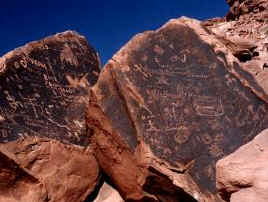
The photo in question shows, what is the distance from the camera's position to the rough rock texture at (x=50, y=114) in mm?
3605

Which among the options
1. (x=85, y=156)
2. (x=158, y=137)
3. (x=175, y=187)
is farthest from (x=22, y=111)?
(x=175, y=187)

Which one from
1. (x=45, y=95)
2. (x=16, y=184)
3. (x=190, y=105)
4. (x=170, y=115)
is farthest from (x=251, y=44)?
(x=16, y=184)

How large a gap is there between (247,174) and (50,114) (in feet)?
8.39

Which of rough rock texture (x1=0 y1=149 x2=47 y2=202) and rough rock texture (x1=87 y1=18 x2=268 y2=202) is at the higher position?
rough rock texture (x1=87 y1=18 x2=268 y2=202)

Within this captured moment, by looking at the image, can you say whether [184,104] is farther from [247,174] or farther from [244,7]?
[244,7]

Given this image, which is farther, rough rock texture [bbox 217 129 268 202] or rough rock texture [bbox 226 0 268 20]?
rough rock texture [bbox 226 0 268 20]

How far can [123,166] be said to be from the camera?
3.37 metres

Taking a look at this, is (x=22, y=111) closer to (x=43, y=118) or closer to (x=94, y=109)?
(x=43, y=118)

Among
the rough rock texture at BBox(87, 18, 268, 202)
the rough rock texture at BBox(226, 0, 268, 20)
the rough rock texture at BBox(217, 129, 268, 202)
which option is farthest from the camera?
the rough rock texture at BBox(226, 0, 268, 20)

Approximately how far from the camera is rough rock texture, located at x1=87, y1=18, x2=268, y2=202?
10.3ft

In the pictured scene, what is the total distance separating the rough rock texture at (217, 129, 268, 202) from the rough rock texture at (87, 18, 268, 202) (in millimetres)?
775

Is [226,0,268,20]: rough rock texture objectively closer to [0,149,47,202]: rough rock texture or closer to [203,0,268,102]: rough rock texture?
[203,0,268,102]: rough rock texture

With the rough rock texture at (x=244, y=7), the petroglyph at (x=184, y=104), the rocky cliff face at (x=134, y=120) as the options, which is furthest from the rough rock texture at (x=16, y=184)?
the rough rock texture at (x=244, y=7)

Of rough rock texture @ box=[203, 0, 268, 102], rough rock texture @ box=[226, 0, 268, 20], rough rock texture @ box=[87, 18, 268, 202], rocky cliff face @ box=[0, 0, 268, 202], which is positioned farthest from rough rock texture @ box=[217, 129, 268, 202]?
rough rock texture @ box=[226, 0, 268, 20]
